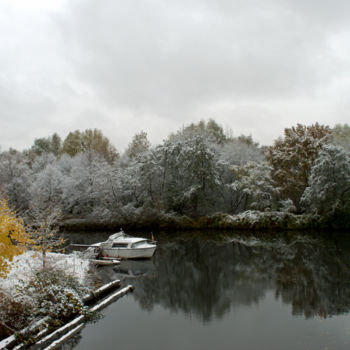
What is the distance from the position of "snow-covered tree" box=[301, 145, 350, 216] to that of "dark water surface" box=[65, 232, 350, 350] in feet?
35.2

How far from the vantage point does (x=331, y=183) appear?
112ft

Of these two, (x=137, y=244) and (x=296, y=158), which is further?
(x=296, y=158)

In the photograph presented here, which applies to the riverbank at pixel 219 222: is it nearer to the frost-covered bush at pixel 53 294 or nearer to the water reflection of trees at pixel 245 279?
the water reflection of trees at pixel 245 279

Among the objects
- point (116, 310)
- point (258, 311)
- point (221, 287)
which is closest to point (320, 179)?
point (221, 287)

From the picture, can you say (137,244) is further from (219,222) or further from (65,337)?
(219,222)

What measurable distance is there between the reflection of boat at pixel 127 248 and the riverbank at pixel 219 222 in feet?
50.6

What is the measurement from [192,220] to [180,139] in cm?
1249

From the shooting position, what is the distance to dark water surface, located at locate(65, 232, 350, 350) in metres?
10.4

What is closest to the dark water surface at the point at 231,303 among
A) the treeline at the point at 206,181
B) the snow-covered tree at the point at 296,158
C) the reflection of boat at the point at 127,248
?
the reflection of boat at the point at 127,248

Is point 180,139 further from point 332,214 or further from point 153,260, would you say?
point 153,260

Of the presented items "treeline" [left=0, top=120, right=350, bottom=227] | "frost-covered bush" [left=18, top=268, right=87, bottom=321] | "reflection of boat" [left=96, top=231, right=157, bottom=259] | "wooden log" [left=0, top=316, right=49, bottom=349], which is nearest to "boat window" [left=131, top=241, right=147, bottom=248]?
"reflection of boat" [left=96, top=231, right=157, bottom=259]

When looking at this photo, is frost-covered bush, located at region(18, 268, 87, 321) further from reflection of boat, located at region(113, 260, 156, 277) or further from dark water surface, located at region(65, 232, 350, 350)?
reflection of boat, located at region(113, 260, 156, 277)

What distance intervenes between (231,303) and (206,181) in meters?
27.9

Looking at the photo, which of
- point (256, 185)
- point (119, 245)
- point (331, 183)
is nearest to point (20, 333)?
point (119, 245)
